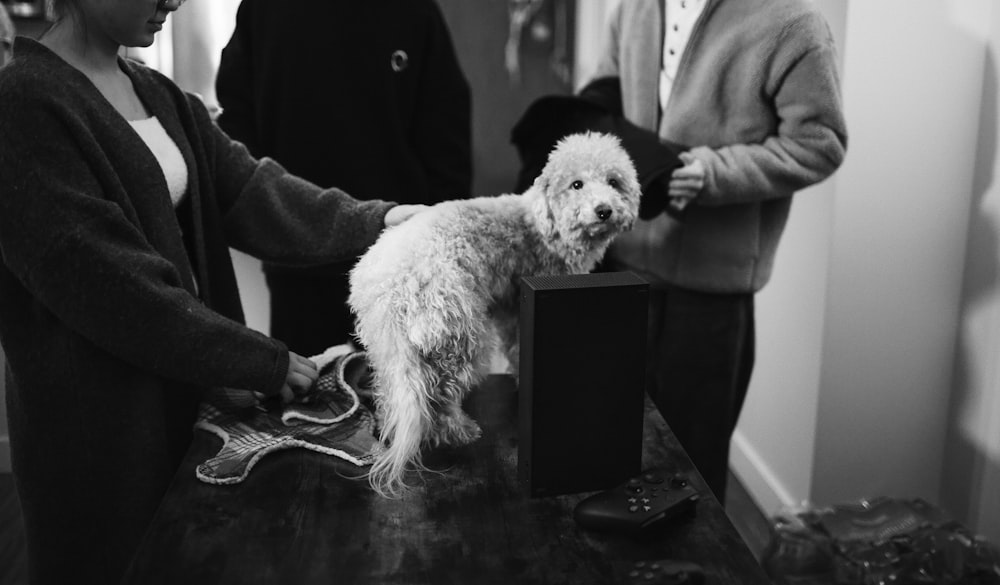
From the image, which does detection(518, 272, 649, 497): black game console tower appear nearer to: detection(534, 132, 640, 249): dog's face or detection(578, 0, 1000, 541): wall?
detection(534, 132, 640, 249): dog's face

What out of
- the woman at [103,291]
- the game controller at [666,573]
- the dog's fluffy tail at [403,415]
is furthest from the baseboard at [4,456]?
the game controller at [666,573]

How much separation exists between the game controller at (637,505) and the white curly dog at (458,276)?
0.70 feet

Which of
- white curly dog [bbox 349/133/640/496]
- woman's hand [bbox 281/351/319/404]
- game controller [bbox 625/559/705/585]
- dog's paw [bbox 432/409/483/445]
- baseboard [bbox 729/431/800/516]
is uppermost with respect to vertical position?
white curly dog [bbox 349/133/640/496]

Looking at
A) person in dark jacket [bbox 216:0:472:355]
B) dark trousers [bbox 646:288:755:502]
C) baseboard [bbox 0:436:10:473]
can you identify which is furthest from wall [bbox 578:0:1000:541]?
baseboard [bbox 0:436:10:473]

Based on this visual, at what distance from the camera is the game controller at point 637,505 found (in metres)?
0.83

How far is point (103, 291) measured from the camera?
3.17 feet

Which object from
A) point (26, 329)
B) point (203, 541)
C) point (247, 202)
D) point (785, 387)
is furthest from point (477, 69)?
point (203, 541)

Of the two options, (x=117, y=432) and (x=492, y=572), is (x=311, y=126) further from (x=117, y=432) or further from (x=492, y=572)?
(x=492, y=572)

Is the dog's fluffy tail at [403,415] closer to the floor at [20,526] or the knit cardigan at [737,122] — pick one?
the knit cardigan at [737,122]

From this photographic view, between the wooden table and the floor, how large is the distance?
47.0 inches

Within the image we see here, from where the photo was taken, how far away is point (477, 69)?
3129 mm

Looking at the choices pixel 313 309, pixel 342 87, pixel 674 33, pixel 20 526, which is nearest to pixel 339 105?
pixel 342 87

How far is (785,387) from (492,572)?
65.8 inches

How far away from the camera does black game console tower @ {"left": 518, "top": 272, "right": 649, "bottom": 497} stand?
0.89 m
